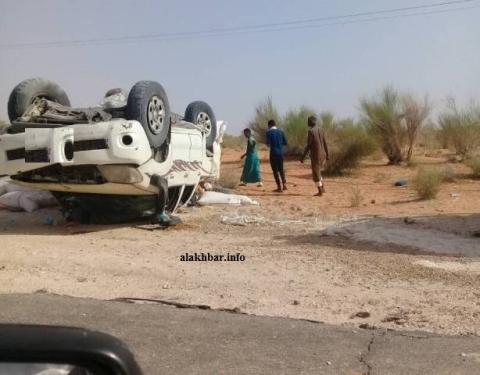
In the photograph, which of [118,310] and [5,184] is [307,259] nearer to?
[118,310]

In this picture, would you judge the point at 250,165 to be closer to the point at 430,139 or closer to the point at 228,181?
the point at 228,181

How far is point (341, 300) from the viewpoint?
5.61 m

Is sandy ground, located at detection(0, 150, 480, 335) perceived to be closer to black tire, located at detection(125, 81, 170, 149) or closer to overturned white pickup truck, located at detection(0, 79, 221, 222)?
overturned white pickup truck, located at detection(0, 79, 221, 222)

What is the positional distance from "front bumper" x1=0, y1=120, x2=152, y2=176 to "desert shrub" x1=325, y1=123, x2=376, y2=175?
12.6m

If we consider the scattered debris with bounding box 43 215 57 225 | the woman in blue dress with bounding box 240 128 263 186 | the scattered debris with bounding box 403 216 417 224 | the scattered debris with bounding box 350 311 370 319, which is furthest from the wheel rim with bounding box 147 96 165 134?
the woman in blue dress with bounding box 240 128 263 186

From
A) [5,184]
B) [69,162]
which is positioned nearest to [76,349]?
[69,162]

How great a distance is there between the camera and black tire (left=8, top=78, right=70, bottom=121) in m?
9.24

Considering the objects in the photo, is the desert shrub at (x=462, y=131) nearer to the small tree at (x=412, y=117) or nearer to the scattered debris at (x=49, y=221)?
the small tree at (x=412, y=117)

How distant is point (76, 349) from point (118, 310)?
12.8ft

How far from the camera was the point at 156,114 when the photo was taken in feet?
29.8

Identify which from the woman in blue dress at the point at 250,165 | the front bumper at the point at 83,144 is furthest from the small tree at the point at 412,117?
the front bumper at the point at 83,144

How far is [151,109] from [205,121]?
2.84 metres

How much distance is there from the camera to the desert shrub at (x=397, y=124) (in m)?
23.0

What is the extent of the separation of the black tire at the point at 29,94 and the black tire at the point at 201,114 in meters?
2.42
